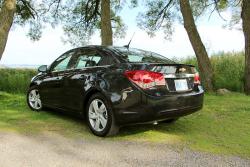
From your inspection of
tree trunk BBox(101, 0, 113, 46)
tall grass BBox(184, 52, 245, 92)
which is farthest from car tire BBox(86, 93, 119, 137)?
tall grass BBox(184, 52, 245, 92)

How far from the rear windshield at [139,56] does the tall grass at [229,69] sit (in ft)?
30.4

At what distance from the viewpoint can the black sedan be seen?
19.7 feet

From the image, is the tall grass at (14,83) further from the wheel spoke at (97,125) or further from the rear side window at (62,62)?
the wheel spoke at (97,125)

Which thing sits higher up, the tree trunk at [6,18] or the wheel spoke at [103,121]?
the tree trunk at [6,18]

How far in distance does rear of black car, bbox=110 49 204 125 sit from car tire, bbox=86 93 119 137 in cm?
19

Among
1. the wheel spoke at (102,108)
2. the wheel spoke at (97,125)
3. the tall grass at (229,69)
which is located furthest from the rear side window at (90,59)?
the tall grass at (229,69)

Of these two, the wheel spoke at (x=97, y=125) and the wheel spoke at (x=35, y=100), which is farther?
the wheel spoke at (x=35, y=100)

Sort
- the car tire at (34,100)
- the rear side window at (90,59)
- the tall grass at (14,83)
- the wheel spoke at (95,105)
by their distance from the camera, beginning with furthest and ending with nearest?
the tall grass at (14,83) < the car tire at (34,100) < the rear side window at (90,59) < the wheel spoke at (95,105)

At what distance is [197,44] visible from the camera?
45.6 ft

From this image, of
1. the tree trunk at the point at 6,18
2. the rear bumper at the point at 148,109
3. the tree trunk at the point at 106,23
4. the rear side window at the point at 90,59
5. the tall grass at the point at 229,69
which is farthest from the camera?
the tall grass at the point at 229,69

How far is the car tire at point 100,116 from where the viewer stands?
621 cm

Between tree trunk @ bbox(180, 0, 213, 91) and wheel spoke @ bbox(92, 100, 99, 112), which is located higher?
tree trunk @ bbox(180, 0, 213, 91)

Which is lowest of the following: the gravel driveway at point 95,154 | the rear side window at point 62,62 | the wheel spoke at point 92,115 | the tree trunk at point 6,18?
the gravel driveway at point 95,154

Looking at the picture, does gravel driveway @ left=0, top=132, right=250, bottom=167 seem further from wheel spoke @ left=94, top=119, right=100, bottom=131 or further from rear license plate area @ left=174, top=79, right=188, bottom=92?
rear license plate area @ left=174, top=79, right=188, bottom=92
